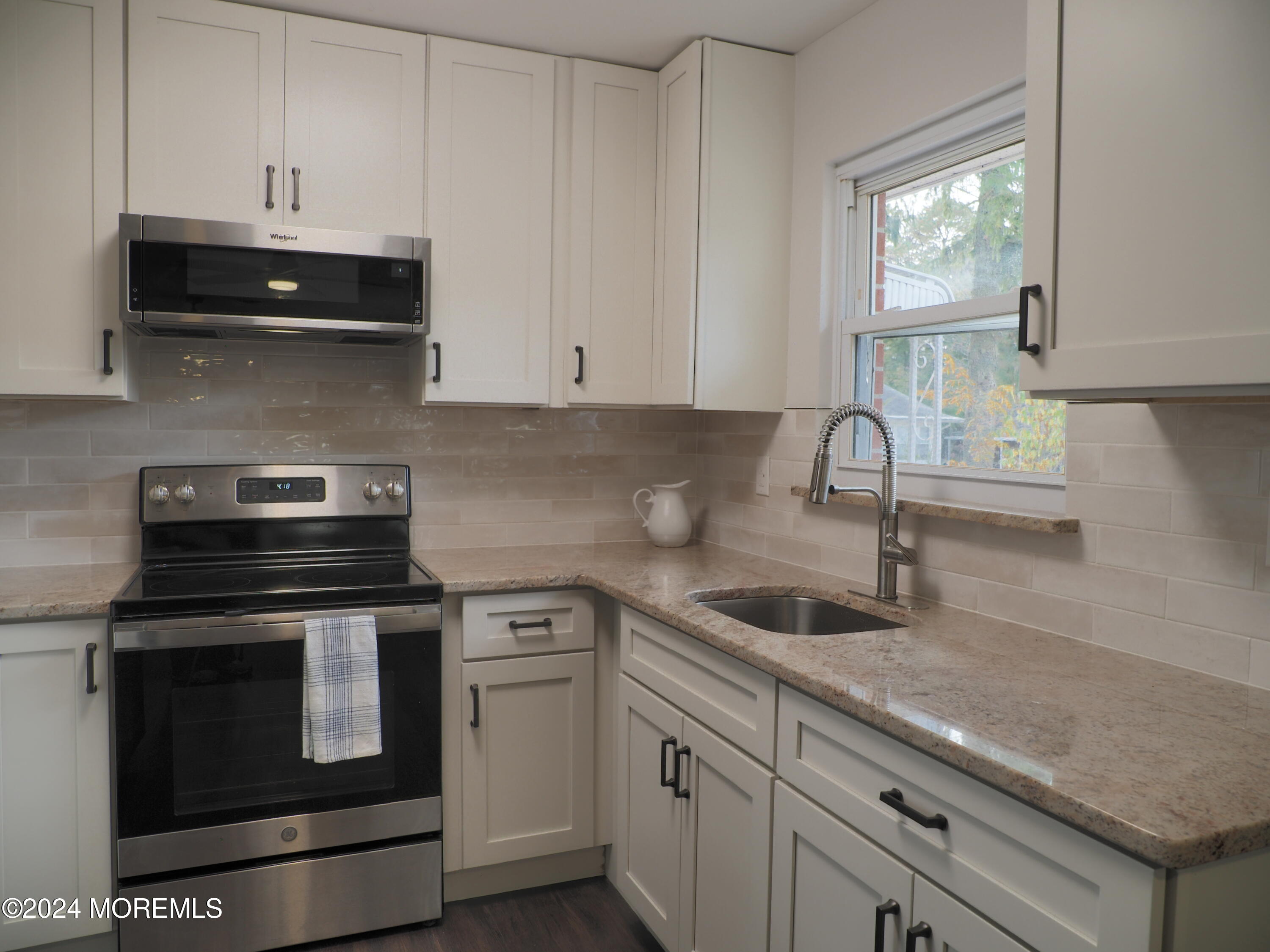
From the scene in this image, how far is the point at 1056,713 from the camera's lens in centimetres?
126

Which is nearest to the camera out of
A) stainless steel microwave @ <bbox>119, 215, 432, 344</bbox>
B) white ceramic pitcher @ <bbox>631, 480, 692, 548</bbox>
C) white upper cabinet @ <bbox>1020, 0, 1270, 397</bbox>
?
white upper cabinet @ <bbox>1020, 0, 1270, 397</bbox>

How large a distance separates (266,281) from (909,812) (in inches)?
76.0

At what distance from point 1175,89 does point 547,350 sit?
1.77 metres

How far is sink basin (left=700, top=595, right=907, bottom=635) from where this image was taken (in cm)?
217

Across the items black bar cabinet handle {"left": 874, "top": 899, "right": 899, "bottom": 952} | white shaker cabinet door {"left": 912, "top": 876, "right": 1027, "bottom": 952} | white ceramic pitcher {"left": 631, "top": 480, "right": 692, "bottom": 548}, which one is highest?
white ceramic pitcher {"left": 631, "top": 480, "right": 692, "bottom": 548}

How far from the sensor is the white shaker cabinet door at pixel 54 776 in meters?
1.94

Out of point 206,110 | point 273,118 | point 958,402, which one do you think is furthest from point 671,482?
point 206,110

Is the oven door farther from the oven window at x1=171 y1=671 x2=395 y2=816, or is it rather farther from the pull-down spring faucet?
the pull-down spring faucet

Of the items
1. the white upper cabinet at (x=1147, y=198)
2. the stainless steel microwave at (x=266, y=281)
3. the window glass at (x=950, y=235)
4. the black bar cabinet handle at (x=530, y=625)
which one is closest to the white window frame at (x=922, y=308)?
the window glass at (x=950, y=235)

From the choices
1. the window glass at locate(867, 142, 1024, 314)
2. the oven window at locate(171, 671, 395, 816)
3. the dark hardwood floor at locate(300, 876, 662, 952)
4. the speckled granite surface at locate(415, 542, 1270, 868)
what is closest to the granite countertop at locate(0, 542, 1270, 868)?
the speckled granite surface at locate(415, 542, 1270, 868)

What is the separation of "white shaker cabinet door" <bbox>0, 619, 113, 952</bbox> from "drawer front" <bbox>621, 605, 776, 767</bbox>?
4.08ft

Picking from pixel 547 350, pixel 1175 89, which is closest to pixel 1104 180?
pixel 1175 89

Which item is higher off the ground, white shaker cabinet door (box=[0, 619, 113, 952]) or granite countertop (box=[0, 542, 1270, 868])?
granite countertop (box=[0, 542, 1270, 868])

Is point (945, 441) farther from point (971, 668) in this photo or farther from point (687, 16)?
point (687, 16)
